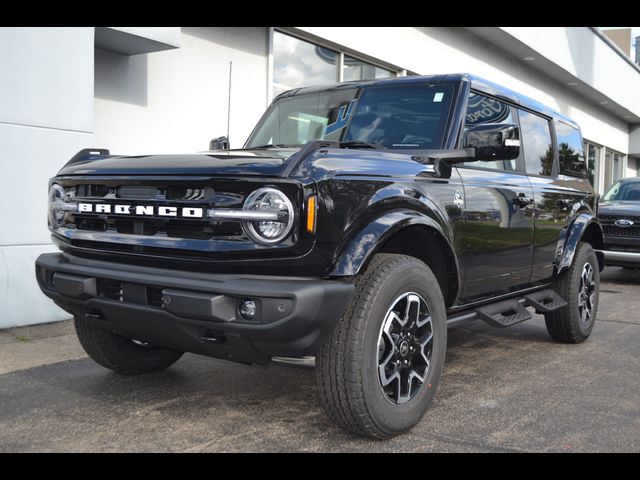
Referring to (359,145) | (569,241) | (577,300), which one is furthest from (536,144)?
(359,145)

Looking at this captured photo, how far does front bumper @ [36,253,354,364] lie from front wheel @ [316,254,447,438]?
132 millimetres

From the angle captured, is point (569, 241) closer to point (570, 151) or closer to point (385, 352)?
point (570, 151)

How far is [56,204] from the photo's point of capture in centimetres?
349

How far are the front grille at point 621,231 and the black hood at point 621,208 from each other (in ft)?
0.69

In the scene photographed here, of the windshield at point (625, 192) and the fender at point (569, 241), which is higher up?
the windshield at point (625, 192)

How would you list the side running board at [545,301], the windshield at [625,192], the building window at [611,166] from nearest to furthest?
the side running board at [545,301] → the windshield at [625,192] → the building window at [611,166]

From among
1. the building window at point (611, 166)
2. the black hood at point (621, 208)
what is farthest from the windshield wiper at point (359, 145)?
the building window at point (611, 166)

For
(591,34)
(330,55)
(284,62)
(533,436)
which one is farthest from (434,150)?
(591,34)

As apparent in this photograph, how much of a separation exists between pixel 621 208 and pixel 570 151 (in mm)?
4957

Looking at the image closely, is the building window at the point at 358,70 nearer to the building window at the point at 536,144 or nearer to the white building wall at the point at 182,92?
the white building wall at the point at 182,92

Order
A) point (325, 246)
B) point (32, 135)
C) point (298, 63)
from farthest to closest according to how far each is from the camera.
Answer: point (298, 63)
point (32, 135)
point (325, 246)

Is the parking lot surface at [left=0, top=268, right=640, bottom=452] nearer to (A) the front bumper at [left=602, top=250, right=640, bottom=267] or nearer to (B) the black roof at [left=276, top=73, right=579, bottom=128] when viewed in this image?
(B) the black roof at [left=276, top=73, right=579, bottom=128]

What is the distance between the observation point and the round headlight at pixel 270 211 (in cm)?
272

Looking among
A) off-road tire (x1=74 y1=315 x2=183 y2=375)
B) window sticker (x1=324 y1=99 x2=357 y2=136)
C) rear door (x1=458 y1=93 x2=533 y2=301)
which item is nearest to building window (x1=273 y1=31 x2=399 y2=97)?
window sticker (x1=324 y1=99 x2=357 y2=136)
